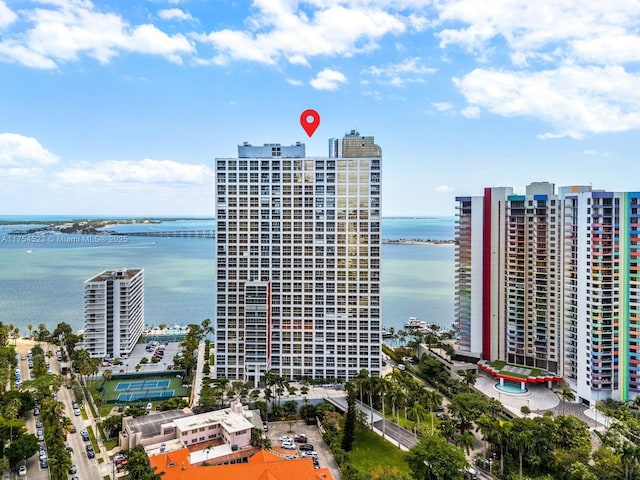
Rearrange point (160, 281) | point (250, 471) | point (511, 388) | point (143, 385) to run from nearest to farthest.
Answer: point (250, 471)
point (511, 388)
point (143, 385)
point (160, 281)

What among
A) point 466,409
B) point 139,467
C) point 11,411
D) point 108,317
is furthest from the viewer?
point 108,317

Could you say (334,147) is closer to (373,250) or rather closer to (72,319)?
(373,250)

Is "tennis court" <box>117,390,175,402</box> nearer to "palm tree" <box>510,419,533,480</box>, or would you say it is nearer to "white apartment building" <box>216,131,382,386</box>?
"white apartment building" <box>216,131,382,386</box>

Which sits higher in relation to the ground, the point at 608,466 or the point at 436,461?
the point at 436,461

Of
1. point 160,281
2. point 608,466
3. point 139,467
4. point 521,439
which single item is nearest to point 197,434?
point 139,467

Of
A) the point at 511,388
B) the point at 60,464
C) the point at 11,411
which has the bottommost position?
the point at 511,388

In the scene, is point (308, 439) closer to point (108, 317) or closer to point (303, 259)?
point (303, 259)

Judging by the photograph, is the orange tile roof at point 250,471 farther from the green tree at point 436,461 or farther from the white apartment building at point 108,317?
the white apartment building at point 108,317

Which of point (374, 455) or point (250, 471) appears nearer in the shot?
point (250, 471)
